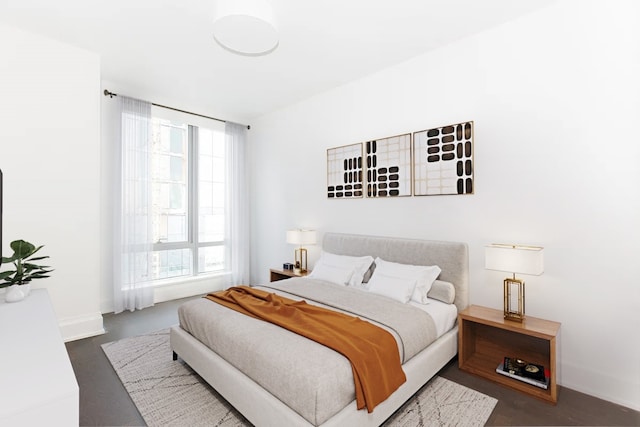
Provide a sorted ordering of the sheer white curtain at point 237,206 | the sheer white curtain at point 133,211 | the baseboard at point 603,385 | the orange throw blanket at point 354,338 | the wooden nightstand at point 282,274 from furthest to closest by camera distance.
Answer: the sheer white curtain at point 237,206, the wooden nightstand at point 282,274, the sheer white curtain at point 133,211, the baseboard at point 603,385, the orange throw blanket at point 354,338

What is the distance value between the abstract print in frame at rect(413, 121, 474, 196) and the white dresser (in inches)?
118

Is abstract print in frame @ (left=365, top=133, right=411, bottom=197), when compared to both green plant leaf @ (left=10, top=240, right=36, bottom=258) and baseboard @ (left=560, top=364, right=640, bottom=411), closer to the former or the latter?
baseboard @ (left=560, top=364, right=640, bottom=411)

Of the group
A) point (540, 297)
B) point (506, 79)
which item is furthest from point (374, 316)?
point (506, 79)

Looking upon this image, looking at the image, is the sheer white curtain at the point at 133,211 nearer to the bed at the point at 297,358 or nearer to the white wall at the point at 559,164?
the bed at the point at 297,358

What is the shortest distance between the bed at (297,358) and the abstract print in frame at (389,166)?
62 cm

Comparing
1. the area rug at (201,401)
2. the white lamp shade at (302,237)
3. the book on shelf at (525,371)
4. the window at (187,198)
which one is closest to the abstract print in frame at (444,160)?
the book on shelf at (525,371)

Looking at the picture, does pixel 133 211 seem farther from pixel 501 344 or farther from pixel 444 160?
pixel 501 344

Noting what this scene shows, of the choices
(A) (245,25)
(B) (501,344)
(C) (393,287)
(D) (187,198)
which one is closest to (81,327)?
(D) (187,198)

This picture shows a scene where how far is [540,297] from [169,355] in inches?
128

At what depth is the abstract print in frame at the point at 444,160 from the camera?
290cm

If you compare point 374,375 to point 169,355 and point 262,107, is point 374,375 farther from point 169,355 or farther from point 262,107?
point 262,107

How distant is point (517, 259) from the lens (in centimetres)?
230

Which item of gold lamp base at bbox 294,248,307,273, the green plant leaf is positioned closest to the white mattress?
gold lamp base at bbox 294,248,307,273

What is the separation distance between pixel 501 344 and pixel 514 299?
0.40 metres
